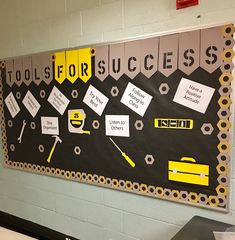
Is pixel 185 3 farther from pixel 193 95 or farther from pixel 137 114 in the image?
pixel 137 114

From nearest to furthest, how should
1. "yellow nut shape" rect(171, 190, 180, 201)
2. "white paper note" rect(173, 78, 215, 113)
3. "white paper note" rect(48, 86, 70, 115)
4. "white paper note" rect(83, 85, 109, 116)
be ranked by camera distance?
"white paper note" rect(173, 78, 215, 113), "yellow nut shape" rect(171, 190, 180, 201), "white paper note" rect(83, 85, 109, 116), "white paper note" rect(48, 86, 70, 115)

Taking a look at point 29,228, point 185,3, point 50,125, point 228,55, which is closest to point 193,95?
point 228,55

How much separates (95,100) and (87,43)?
0.41m

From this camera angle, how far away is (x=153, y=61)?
1.51 metres

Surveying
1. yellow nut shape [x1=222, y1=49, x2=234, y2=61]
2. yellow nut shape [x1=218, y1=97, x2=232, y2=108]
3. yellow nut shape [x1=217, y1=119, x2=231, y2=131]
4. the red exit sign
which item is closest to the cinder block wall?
the red exit sign

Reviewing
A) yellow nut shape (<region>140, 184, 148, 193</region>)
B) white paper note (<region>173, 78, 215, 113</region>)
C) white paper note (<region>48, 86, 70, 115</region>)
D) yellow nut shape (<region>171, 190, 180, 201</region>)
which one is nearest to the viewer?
white paper note (<region>173, 78, 215, 113</region>)

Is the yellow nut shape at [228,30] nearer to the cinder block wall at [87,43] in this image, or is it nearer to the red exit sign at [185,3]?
the cinder block wall at [87,43]

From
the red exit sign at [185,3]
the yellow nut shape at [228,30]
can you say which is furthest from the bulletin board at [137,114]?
the red exit sign at [185,3]

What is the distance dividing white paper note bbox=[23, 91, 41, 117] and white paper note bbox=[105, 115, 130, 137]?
70 centimetres

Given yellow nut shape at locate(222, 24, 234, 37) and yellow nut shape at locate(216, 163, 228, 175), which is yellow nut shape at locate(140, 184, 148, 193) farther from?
Answer: yellow nut shape at locate(222, 24, 234, 37)

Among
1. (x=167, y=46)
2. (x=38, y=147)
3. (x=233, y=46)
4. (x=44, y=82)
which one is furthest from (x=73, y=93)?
(x=233, y=46)

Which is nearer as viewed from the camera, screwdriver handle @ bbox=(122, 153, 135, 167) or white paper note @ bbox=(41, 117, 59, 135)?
screwdriver handle @ bbox=(122, 153, 135, 167)

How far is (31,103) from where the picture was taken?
2107mm

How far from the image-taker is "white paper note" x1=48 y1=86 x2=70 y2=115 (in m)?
1.91
